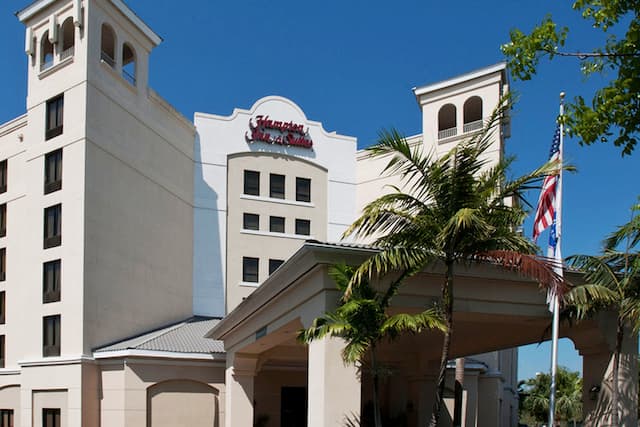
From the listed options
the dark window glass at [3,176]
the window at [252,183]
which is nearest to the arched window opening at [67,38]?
the dark window glass at [3,176]

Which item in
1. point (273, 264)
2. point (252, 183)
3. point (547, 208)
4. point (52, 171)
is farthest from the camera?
point (252, 183)

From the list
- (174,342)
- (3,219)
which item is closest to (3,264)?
(3,219)

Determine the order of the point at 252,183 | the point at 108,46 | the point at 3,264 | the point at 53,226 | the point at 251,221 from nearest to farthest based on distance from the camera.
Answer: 1. the point at 53,226
2. the point at 3,264
3. the point at 108,46
4. the point at 251,221
5. the point at 252,183

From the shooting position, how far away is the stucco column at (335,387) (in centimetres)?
1506

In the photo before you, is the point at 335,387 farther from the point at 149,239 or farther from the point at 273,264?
the point at 273,264

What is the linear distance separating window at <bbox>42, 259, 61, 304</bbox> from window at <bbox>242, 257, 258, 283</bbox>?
41.6ft

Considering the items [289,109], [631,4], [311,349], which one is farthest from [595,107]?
[289,109]

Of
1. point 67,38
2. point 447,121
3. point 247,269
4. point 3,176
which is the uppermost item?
point 67,38

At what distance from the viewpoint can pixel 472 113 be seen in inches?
1877

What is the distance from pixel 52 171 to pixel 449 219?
27.1 metres

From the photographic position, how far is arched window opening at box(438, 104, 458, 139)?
152 ft

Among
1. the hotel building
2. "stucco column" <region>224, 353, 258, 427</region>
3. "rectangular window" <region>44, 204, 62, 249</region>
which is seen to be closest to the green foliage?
the hotel building

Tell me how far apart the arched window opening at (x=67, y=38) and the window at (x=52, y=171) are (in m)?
4.88

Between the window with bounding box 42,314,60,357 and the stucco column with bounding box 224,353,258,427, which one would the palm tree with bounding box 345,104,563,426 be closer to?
the stucco column with bounding box 224,353,258,427
